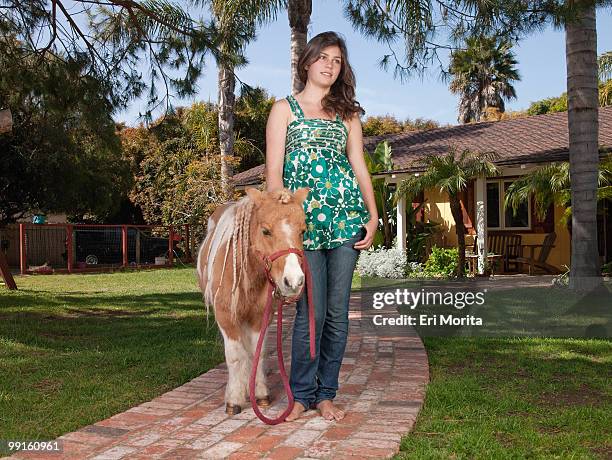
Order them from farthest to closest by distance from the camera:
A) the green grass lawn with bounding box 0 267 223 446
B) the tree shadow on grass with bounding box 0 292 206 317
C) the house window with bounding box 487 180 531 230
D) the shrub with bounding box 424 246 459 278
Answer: the house window with bounding box 487 180 531 230 < the shrub with bounding box 424 246 459 278 < the tree shadow on grass with bounding box 0 292 206 317 < the green grass lawn with bounding box 0 267 223 446

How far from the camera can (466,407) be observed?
159 inches

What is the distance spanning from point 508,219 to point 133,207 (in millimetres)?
19760

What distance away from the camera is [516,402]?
13.7 feet

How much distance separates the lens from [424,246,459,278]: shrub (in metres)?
15.1

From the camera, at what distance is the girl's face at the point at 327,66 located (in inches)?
149

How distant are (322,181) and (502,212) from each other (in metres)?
13.9

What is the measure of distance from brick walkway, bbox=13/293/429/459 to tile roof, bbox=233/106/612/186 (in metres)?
11.1

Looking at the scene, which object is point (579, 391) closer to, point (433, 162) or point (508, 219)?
point (433, 162)

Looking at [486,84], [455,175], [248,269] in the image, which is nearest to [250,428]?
[248,269]

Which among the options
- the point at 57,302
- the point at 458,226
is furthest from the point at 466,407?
the point at 458,226

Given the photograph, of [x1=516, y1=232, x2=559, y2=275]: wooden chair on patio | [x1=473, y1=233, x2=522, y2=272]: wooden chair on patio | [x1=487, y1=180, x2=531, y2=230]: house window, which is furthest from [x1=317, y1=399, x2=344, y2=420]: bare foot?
[x1=487, y1=180, x2=531, y2=230]: house window

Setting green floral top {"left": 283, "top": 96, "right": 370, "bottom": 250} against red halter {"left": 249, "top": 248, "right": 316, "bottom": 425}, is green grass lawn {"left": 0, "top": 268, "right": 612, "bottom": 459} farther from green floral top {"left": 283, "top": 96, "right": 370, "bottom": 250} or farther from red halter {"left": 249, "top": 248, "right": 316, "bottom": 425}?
green floral top {"left": 283, "top": 96, "right": 370, "bottom": 250}

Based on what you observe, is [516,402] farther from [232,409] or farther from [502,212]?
[502,212]

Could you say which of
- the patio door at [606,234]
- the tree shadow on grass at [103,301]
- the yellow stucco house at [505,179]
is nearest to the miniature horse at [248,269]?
the tree shadow on grass at [103,301]
